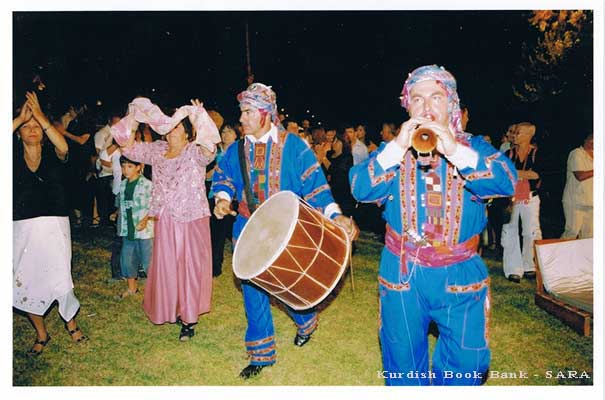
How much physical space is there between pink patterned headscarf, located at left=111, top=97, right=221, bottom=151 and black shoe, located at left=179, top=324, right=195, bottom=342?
153cm

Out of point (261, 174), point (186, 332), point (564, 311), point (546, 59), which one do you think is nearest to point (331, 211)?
point (261, 174)

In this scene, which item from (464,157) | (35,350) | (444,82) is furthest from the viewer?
(35,350)

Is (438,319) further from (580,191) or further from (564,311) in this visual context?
(580,191)

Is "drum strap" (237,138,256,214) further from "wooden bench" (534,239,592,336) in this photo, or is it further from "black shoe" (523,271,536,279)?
"black shoe" (523,271,536,279)

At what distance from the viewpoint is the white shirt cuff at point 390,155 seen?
2227mm

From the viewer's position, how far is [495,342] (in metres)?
3.98

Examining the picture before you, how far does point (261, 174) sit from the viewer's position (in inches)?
135

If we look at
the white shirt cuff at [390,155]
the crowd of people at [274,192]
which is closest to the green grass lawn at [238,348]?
the crowd of people at [274,192]

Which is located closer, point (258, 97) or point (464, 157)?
point (464, 157)

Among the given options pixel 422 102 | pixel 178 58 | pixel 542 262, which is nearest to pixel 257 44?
pixel 178 58

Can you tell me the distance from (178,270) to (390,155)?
95.9 inches

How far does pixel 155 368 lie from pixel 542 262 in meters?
3.38

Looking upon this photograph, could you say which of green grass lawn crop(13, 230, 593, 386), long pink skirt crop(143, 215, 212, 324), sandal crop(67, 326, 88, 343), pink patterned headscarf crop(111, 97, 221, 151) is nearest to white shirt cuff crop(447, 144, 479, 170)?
green grass lawn crop(13, 230, 593, 386)
